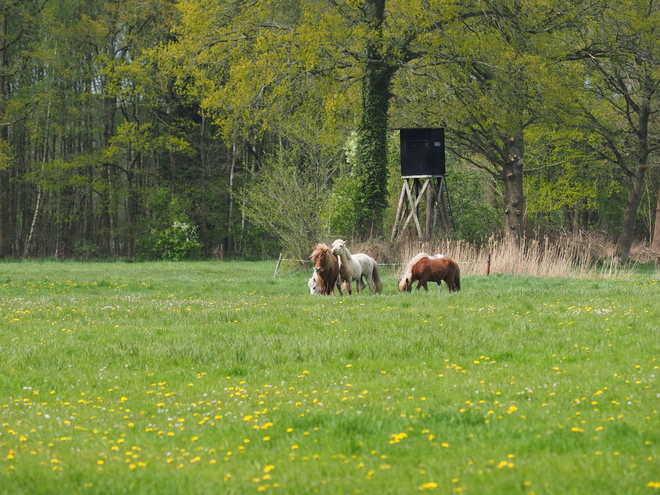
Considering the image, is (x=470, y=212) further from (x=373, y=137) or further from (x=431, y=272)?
(x=431, y=272)

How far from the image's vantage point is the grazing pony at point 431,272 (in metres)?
20.9

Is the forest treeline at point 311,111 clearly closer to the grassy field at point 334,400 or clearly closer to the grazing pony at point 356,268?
the grazing pony at point 356,268

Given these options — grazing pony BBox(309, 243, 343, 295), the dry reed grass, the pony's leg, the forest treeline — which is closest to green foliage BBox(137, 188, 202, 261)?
the forest treeline

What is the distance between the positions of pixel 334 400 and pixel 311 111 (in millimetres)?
28581

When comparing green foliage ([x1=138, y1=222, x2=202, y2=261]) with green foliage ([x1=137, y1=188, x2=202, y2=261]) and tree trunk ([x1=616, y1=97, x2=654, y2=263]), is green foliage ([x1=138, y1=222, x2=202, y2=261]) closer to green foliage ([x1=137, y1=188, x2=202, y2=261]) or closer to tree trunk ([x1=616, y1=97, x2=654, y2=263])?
green foliage ([x1=137, y1=188, x2=202, y2=261])

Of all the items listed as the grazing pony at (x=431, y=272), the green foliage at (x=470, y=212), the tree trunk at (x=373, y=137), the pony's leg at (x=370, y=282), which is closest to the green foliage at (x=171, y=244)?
the green foliage at (x=470, y=212)

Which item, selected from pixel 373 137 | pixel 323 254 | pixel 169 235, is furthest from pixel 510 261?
pixel 169 235

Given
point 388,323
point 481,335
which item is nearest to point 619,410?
point 481,335

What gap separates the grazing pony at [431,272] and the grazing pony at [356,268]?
1.32 metres

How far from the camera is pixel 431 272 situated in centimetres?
2092

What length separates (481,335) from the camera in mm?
11617

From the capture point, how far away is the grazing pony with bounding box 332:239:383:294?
68.3 feet

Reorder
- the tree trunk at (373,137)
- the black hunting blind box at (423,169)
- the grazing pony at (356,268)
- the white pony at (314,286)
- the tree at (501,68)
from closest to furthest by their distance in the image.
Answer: the grazing pony at (356,268)
the white pony at (314,286)
the tree at (501,68)
the tree trunk at (373,137)
the black hunting blind box at (423,169)

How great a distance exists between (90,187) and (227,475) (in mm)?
47219
